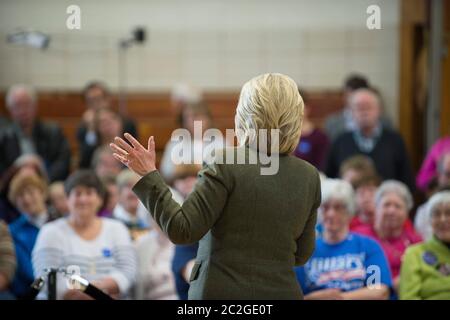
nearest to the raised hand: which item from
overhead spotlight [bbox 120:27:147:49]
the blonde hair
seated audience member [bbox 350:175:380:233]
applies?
the blonde hair

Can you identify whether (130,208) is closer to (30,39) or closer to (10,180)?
(10,180)

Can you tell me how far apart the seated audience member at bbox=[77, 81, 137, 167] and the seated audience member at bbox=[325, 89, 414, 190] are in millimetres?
1305

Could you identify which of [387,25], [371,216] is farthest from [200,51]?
[371,216]

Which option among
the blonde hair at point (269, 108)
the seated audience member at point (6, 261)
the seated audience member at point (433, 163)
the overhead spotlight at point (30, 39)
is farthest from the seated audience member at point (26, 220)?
the seated audience member at point (433, 163)

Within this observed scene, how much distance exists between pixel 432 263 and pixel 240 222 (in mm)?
1520

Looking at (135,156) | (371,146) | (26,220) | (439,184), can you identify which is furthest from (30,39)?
(135,156)

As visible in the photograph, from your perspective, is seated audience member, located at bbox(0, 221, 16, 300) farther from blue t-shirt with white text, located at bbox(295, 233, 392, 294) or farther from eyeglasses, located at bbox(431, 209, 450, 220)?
eyeglasses, located at bbox(431, 209, 450, 220)

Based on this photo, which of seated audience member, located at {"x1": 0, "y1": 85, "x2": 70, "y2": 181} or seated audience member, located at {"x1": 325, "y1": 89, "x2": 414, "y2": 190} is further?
seated audience member, located at {"x1": 0, "y1": 85, "x2": 70, "y2": 181}

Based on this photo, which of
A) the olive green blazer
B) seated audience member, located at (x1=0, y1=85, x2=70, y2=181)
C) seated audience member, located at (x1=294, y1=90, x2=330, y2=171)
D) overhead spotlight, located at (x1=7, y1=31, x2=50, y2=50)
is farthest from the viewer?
overhead spotlight, located at (x1=7, y1=31, x2=50, y2=50)

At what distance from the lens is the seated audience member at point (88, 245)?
3.55 meters

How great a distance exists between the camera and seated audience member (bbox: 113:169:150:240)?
14.3ft

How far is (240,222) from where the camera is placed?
213cm

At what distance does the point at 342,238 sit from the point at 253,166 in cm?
145
